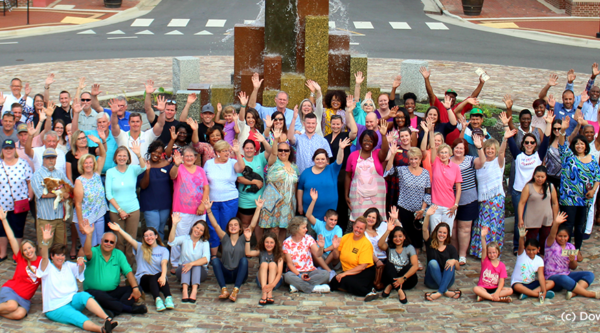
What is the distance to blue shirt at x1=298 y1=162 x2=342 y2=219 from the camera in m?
9.72

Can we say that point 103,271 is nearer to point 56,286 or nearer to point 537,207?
point 56,286

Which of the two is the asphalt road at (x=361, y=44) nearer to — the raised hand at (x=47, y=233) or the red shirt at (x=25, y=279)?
the raised hand at (x=47, y=233)

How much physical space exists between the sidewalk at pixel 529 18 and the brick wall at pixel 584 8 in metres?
0.38

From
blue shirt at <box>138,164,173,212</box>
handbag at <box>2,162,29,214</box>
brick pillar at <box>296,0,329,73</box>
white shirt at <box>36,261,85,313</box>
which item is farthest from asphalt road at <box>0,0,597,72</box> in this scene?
white shirt at <box>36,261,85,313</box>

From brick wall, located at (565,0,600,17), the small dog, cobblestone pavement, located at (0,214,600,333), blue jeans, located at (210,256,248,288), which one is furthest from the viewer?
brick wall, located at (565,0,600,17)

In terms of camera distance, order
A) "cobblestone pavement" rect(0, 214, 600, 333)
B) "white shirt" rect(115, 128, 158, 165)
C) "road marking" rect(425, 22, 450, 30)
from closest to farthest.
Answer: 1. "cobblestone pavement" rect(0, 214, 600, 333)
2. "white shirt" rect(115, 128, 158, 165)
3. "road marking" rect(425, 22, 450, 30)

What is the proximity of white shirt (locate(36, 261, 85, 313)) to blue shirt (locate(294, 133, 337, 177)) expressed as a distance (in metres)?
3.59

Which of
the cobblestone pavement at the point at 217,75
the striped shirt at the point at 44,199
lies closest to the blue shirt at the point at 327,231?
the striped shirt at the point at 44,199

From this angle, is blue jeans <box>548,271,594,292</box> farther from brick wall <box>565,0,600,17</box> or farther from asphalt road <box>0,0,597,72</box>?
brick wall <box>565,0,600,17</box>

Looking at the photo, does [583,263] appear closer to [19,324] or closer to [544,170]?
[544,170]

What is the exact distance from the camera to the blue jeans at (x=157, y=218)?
9656 millimetres

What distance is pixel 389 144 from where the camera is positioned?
33.1 feet

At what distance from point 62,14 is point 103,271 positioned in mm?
24545

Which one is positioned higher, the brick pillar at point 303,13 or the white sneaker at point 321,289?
the brick pillar at point 303,13
